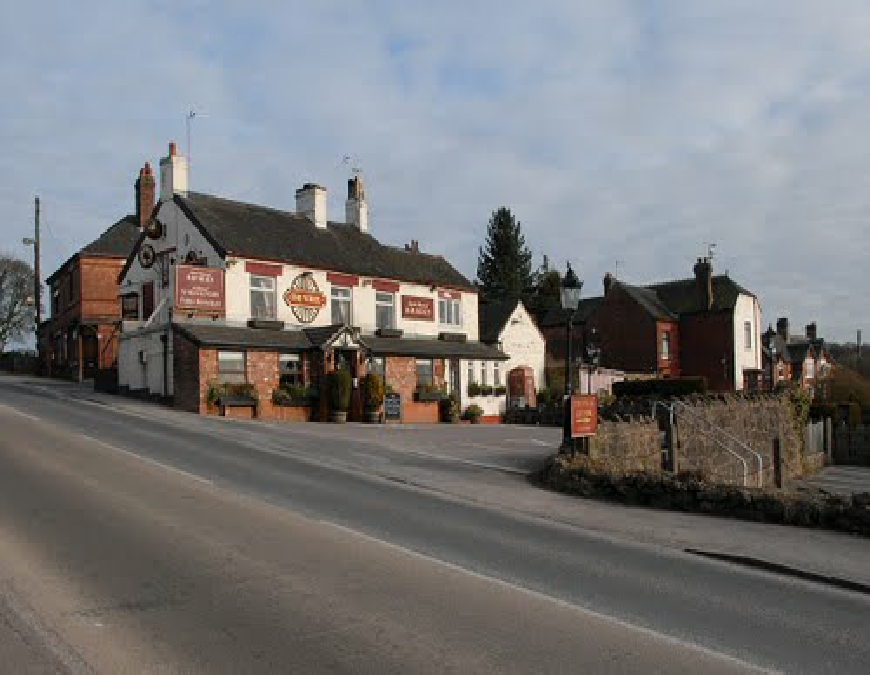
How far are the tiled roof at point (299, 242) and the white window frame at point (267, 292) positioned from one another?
0.85 metres

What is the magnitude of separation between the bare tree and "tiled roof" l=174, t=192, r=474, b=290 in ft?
119

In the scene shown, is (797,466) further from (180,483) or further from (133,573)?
(133,573)

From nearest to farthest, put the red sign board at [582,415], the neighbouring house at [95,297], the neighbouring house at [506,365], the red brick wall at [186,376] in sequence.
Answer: the red sign board at [582,415], the red brick wall at [186,376], the neighbouring house at [506,365], the neighbouring house at [95,297]

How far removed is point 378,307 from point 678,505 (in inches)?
945

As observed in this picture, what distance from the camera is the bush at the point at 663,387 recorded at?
126 feet

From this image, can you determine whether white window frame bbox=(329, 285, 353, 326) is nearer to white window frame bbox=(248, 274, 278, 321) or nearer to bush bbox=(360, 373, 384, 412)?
white window frame bbox=(248, 274, 278, 321)

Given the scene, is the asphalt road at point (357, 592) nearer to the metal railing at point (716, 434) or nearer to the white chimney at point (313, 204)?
the metal railing at point (716, 434)

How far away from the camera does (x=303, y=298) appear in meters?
33.4

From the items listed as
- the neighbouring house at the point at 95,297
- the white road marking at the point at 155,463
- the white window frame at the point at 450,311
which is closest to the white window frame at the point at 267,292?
the white window frame at the point at 450,311

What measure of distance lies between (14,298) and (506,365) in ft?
139

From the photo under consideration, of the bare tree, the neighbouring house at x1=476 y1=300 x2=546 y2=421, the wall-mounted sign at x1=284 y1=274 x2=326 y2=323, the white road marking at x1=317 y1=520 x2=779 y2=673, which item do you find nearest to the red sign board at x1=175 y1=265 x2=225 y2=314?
the wall-mounted sign at x1=284 y1=274 x2=326 y2=323

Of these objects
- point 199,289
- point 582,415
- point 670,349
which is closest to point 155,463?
point 582,415

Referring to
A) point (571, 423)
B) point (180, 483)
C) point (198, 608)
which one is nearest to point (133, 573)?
point (198, 608)

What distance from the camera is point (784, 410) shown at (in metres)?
23.4
